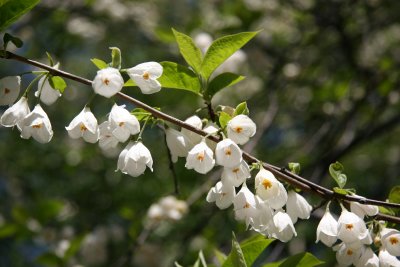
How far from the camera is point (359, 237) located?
1.64 m

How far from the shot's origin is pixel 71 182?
19.3 ft

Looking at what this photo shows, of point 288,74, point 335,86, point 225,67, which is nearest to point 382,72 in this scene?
point 335,86

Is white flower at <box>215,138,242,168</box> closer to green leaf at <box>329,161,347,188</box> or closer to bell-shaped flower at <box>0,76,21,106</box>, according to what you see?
green leaf at <box>329,161,347,188</box>

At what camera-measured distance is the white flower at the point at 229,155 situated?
1.55 meters

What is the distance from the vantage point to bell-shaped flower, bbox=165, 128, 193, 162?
1.76 meters

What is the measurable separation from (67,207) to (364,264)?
13.6ft

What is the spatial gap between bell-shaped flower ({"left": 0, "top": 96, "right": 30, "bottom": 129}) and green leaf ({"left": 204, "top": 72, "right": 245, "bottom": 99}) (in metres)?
0.58

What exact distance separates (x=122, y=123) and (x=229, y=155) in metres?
0.33

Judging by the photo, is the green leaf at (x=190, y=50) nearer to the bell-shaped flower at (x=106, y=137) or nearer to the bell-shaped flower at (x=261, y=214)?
the bell-shaped flower at (x=106, y=137)

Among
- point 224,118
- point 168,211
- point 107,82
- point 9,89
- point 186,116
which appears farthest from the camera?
point 186,116

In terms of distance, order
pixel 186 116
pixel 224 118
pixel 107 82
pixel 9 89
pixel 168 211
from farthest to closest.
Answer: pixel 186 116 < pixel 168 211 < pixel 9 89 < pixel 224 118 < pixel 107 82

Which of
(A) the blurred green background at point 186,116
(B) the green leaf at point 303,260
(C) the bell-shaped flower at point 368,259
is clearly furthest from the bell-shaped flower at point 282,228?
(A) the blurred green background at point 186,116

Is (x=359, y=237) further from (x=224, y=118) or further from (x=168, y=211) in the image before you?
(x=168, y=211)

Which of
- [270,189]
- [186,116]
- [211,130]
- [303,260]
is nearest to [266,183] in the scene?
[270,189]
